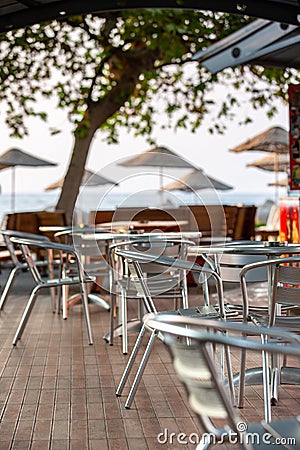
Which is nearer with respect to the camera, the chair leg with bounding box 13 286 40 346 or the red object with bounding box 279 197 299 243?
the chair leg with bounding box 13 286 40 346

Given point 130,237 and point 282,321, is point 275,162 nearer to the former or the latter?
point 130,237

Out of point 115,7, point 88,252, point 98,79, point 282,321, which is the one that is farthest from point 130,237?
point 98,79

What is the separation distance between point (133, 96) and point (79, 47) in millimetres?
1201

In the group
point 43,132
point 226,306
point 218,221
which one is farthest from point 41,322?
point 43,132

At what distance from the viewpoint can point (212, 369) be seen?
205 centimetres

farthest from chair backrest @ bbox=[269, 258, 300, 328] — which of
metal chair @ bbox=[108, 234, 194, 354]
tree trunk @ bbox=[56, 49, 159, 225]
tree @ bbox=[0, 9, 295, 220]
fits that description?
tree trunk @ bbox=[56, 49, 159, 225]

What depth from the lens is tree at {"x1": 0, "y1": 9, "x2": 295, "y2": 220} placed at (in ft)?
36.4

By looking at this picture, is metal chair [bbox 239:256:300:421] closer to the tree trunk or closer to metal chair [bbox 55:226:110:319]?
metal chair [bbox 55:226:110:319]

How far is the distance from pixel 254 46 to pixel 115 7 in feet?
4.93

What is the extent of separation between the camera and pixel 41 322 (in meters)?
6.75

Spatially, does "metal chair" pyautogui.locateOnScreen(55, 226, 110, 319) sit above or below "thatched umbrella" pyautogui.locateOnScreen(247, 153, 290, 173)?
below

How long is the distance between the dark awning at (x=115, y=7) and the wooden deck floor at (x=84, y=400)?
239 cm

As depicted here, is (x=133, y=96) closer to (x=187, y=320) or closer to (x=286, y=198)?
(x=286, y=198)

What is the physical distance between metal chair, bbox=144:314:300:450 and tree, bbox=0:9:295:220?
8.80 m
